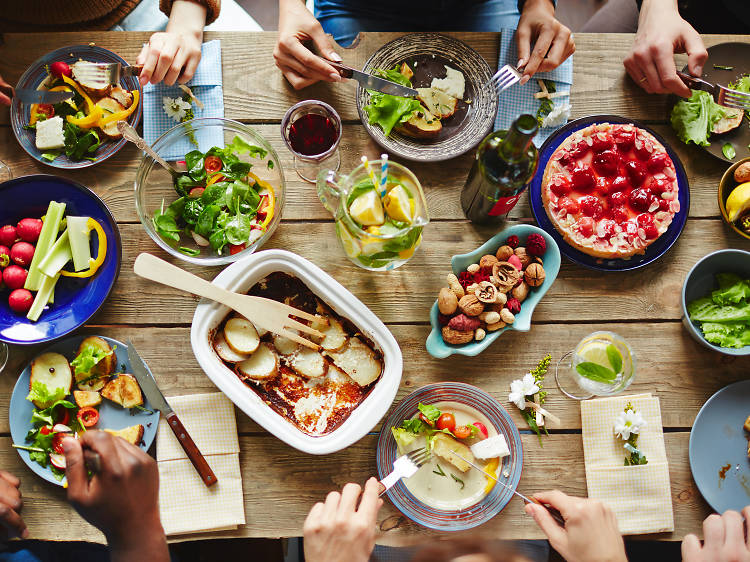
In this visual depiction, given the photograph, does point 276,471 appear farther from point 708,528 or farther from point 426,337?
point 708,528

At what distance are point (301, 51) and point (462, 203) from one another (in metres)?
0.66

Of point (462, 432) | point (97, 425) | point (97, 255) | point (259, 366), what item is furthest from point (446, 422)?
point (97, 255)

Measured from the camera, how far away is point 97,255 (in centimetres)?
153

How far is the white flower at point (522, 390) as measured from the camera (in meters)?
1.53

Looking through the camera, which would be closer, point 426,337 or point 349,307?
point 349,307

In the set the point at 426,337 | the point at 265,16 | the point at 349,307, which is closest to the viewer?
the point at 349,307

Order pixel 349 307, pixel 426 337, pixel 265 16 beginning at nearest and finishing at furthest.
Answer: pixel 349 307
pixel 426 337
pixel 265 16

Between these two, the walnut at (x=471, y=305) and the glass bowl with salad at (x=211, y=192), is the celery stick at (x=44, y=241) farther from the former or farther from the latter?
the walnut at (x=471, y=305)

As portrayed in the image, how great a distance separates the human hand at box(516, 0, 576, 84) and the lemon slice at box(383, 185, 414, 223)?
0.57 metres

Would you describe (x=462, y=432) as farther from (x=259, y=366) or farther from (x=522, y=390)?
(x=259, y=366)

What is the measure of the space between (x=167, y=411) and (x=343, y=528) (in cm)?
60

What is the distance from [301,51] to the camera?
1520 millimetres

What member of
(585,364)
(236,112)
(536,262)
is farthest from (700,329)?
(236,112)

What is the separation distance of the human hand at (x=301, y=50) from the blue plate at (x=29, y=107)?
463 mm
